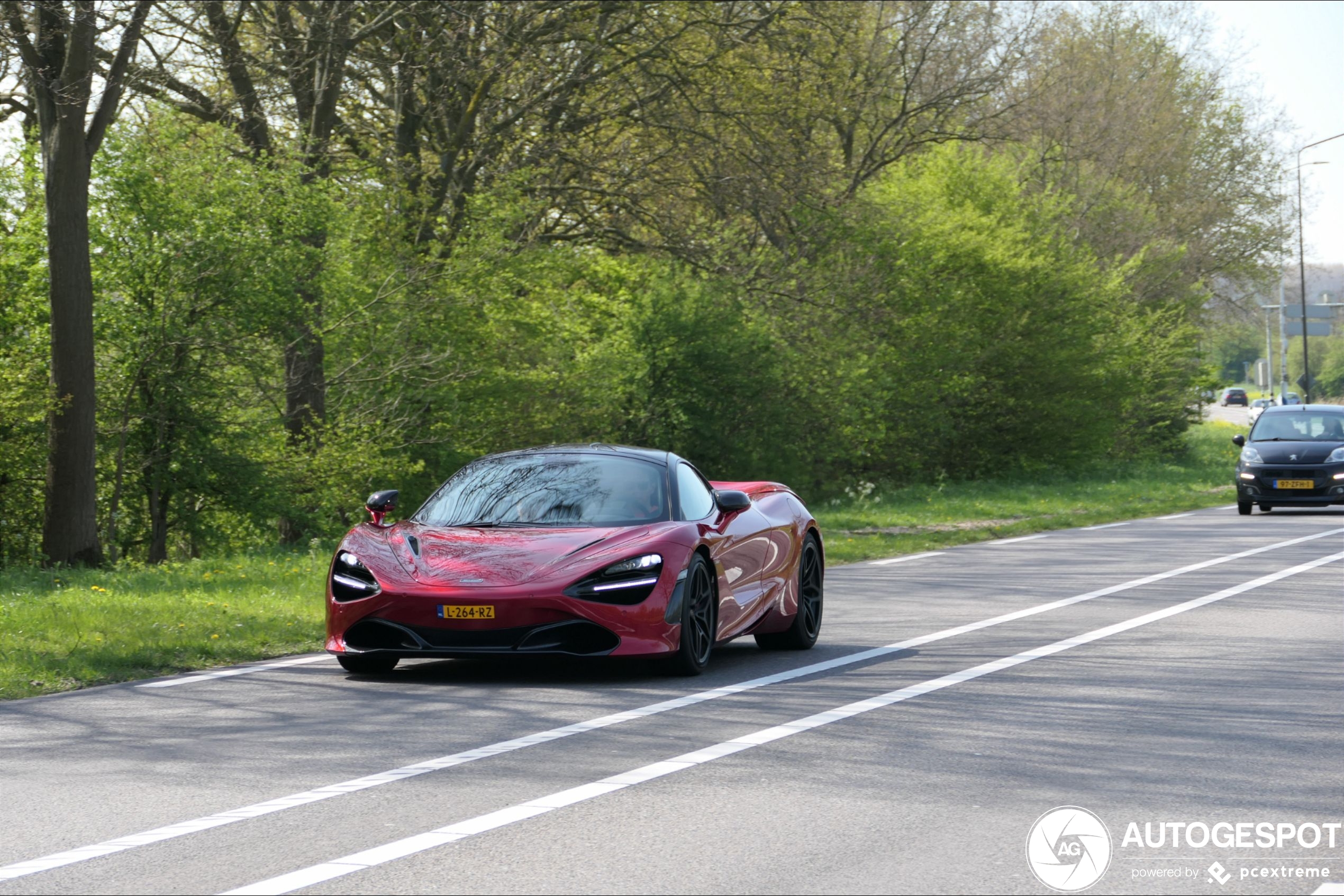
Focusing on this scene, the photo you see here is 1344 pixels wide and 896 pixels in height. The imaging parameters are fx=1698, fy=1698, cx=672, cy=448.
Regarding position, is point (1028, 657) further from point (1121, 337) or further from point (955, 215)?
point (1121, 337)

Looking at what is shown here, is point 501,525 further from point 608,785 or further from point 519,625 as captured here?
point 608,785

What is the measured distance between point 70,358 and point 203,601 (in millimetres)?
4780

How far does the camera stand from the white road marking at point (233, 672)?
382 inches

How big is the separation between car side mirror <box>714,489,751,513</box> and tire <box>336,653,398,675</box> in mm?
2152

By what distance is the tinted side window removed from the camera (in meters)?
10.3

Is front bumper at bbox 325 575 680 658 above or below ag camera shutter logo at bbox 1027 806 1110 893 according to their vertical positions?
above

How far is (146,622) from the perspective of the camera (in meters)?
11.9

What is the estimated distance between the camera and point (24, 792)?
650cm

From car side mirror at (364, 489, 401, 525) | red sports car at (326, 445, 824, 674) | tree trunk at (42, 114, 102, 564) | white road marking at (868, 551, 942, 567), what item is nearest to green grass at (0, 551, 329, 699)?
tree trunk at (42, 114, 102, 564)

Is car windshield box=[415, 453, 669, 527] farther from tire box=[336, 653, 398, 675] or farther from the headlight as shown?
tire box=[336, 653, 398, 675]

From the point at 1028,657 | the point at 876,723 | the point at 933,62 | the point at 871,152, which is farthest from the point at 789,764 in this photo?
the point at 933,62

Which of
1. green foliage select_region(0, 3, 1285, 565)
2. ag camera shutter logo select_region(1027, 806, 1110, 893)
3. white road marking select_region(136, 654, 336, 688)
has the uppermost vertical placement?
green foliage select_region(0, 3, 1285, 565)

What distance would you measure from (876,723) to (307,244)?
1455 centimetres

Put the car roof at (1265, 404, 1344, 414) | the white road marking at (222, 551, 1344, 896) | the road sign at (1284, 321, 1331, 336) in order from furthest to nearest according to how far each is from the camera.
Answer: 1. the road sign at (1284, 321, 1331, 336)
2. the car roof at (1265, 404, 1344, 414)
3. the white road marking at (222, 551, 1344, 896)
